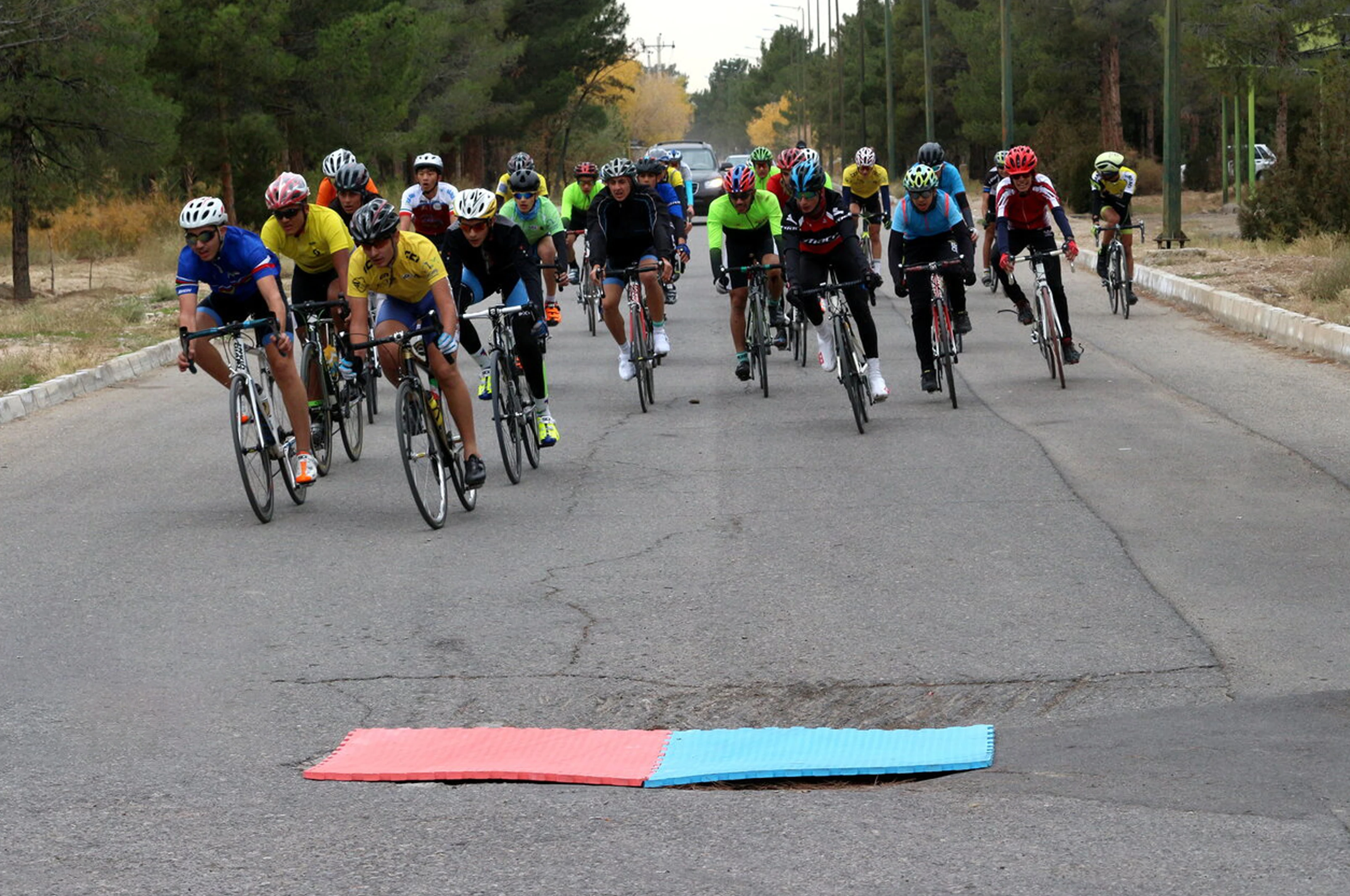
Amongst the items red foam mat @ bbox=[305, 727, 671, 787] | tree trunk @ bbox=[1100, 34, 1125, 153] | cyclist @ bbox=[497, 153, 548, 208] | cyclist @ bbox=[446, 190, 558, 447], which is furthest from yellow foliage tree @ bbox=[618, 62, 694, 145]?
red foam mat @ bbox=[305, 727, 671, 787]

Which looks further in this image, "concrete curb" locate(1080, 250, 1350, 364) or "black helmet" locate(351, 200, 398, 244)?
"concrete curb" locate(1080, 250, 1350, 364)

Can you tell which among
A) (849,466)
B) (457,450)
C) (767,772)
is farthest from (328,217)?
(767,772)

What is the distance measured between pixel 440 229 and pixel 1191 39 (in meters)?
23.4

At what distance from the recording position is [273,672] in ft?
22.2

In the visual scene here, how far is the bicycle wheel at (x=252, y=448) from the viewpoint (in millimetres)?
9555

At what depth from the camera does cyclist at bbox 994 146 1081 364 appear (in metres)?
14.6

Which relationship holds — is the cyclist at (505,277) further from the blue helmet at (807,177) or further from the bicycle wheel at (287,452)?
the blue helmet at (807,177)

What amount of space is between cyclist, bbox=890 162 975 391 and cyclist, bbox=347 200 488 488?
4.51 m

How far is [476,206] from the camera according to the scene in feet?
35.9

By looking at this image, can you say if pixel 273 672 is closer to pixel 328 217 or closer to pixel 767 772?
pixel 767 772

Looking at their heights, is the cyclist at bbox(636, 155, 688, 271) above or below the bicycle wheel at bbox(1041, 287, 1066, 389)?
above

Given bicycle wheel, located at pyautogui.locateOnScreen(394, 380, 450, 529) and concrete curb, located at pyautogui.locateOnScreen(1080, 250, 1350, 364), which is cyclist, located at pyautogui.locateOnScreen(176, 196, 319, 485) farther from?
concrete curb, located at pyautogui.locateOnScreen(1080, 250, 1350, 364)

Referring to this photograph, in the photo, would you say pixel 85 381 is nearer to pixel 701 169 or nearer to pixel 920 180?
pixel 920 180

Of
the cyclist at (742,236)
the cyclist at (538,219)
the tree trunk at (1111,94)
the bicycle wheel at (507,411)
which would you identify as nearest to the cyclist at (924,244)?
the cyclist at (742,236)
